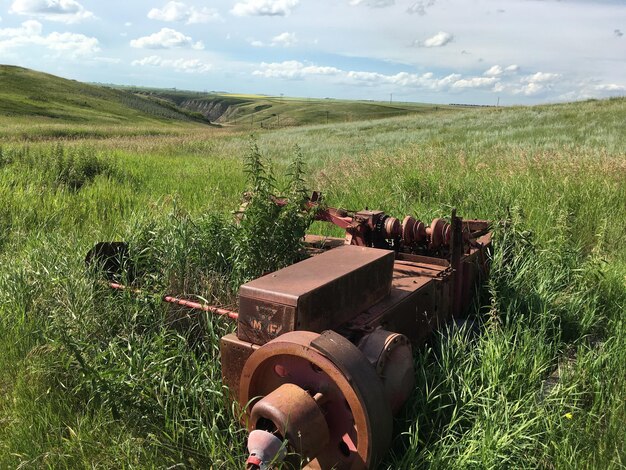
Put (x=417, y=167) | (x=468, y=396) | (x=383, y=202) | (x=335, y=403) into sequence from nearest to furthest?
(x=335, y=403), (x=468, y=396), (x=383, y=202), (x=417, y=167)

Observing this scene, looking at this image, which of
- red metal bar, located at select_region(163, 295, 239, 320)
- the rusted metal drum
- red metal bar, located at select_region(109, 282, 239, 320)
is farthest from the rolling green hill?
the rusted metal drum

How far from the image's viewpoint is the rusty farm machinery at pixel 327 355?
5.88 ft

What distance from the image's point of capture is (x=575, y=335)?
3531mm

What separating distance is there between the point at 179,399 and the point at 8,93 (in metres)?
69.0

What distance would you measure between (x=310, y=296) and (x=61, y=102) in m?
69.5

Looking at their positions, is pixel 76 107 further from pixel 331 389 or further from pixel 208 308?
pixel 331 389

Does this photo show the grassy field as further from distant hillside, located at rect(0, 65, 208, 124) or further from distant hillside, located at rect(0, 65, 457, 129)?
distant hillside, located at rect(0, 65, 208, 124)

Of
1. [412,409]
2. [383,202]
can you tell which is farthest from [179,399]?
[383,202]

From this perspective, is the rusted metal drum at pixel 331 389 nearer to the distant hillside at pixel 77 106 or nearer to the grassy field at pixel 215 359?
the grassy field at pixel 215 359

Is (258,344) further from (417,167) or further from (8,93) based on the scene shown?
(8,93)

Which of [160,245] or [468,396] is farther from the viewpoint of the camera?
[160,245]

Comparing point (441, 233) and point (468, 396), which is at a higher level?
point (441, 233)

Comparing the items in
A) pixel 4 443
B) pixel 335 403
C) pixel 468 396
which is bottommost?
pixel 4 443

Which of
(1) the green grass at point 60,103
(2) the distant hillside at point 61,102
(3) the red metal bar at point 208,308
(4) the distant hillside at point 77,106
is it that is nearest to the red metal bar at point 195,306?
(3) the red metal bar at point 208,308
